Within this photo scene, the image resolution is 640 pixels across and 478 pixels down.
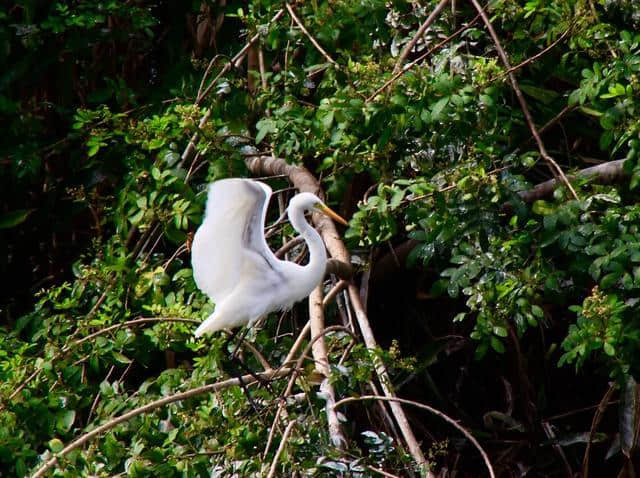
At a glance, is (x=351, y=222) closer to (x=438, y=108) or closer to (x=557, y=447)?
(x=438, y=108)

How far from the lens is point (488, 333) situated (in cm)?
283

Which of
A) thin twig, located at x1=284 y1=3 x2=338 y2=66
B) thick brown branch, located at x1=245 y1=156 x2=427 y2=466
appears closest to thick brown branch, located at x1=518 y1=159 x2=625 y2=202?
thick brown branch, located at x1=245 y1=156 x2=427 y2=466

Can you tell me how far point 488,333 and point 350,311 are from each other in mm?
689

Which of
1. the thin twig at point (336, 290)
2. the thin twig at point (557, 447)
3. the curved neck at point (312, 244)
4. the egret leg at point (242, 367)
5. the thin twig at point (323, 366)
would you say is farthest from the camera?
the thin twig at point (557, 447)

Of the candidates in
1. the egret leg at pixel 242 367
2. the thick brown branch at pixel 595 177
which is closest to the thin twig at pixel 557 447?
the thick brown branch at pixel 595 177

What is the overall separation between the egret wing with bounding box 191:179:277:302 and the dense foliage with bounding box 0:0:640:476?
0.19 meters

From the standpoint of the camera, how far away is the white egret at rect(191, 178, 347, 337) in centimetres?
275

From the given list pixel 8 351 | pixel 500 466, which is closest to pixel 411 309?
pixel 500 466

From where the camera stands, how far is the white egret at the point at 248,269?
275cm

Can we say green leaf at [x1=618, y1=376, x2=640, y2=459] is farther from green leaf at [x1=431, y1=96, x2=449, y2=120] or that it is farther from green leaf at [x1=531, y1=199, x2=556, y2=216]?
green leaf at [x1=431, y1=96, x2=449, y2=120]

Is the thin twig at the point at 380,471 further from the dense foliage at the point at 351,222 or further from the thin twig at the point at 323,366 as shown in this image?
the thin twig at the point at 323,366

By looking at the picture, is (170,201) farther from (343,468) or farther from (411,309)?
(411,309)

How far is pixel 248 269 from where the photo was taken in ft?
9.56

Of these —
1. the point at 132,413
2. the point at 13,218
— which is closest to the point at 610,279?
the point at 132,413
